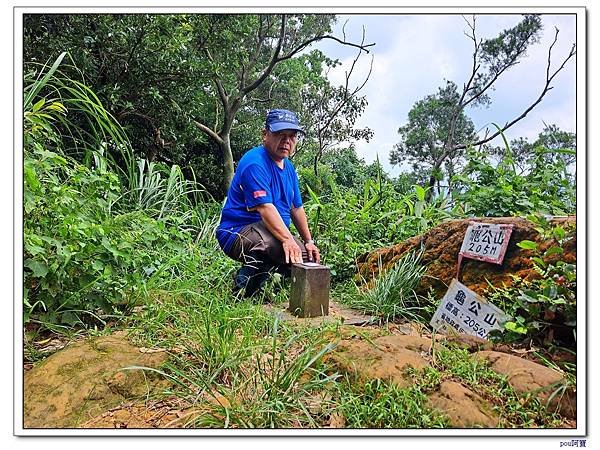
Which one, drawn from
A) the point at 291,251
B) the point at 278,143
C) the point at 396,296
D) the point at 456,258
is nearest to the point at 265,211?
the point at 291,251

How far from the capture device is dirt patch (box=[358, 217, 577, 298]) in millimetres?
2330

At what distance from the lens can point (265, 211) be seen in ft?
8.57

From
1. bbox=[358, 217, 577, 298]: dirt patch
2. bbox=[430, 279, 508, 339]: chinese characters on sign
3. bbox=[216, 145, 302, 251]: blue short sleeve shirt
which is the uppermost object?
bbox=[216, 145, 302, 251]: blue short sleeve shirt

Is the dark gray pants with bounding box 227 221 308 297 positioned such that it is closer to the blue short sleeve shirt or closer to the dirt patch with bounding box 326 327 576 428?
the blue short sleeve shirt

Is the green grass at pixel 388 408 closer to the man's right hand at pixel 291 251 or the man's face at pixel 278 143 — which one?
the man's right hand at pixel 291 251

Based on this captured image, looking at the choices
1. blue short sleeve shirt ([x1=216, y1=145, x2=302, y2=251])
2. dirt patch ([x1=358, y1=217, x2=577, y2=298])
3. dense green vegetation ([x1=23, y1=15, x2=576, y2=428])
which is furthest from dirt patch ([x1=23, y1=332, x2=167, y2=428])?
dirt patch ([x1=358, y1=217, x2=577, y2=298])

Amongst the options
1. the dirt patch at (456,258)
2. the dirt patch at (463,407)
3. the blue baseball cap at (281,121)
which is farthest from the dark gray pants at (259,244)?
the dirt patch at (463,407)

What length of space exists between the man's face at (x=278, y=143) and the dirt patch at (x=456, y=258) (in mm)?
900

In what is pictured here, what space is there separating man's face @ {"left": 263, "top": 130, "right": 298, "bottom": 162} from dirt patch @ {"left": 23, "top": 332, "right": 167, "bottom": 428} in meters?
1.21

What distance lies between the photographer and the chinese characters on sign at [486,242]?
2447mm
